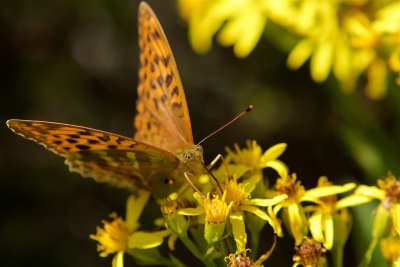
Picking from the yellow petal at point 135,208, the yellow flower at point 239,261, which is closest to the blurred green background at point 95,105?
the yellow petal at point 135,208

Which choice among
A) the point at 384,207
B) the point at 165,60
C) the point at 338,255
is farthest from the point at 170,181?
the point at 384,207

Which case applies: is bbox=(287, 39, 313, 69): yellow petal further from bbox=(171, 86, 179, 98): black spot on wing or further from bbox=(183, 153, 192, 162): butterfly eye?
bbox=(183, 153, 192, 162): butterfly eye

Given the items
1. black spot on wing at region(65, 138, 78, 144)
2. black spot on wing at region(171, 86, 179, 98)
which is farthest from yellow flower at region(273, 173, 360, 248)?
black spot on wing at region(65, 138, 78, 144)

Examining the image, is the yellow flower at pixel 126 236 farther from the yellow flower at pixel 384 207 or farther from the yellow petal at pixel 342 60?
the yellow petal at pixel 342 60

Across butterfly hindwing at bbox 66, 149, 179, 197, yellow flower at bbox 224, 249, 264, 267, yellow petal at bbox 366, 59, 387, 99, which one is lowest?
yellow flower at bbox 224, 249, 264, 267

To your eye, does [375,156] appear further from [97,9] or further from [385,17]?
[97,9]

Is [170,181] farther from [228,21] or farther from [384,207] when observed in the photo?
[228,21]
